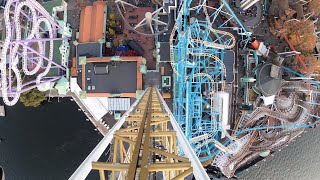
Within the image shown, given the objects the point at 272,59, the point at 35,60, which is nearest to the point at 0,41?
the point at 35,60

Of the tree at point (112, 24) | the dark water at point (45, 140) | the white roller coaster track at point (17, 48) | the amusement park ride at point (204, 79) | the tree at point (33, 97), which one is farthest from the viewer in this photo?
the dark water at point (45, 140)

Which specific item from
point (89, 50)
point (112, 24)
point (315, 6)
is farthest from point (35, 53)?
point (315, 6)

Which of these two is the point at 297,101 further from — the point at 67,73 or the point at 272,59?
the point at 67,73

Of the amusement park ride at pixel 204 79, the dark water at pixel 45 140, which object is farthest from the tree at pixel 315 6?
the dark water at pixel 45 140

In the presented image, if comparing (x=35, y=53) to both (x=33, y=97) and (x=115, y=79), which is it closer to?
(x=33, y=97)

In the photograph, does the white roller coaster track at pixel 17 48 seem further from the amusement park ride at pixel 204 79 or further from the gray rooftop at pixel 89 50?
the gray rooftop at pixel 89 50
